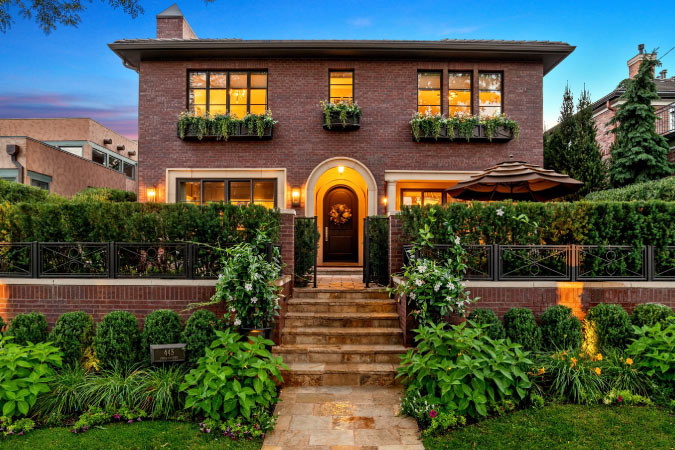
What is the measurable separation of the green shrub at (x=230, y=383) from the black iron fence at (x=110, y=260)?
1.67m

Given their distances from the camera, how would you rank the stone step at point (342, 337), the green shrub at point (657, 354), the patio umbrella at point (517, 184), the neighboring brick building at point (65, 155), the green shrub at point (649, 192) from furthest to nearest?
the neighboring brick building at point (65, 155) → the green shrub at point (649, 192) → the patio umbrella at point (517, 184) → the stone step at point (342, 337) → the green shrub at point (657, 354)

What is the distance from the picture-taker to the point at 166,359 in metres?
4.59

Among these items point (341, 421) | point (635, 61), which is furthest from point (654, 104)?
point (341, 421)

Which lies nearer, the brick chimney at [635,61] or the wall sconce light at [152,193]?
the wall sconce light at [152,193]

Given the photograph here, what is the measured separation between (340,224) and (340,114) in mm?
3529

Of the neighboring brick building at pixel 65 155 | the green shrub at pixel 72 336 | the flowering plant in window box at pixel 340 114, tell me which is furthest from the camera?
the neighboring brick building at pixel 65 155

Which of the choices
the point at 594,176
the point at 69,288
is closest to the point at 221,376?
the point at 69,288

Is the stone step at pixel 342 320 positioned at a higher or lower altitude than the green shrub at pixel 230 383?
higher

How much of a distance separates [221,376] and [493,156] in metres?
9.77

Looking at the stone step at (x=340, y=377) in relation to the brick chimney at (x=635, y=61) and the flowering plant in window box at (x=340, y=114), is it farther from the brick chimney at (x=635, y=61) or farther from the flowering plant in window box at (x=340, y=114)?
the brick chimney at (x=635, y=61)

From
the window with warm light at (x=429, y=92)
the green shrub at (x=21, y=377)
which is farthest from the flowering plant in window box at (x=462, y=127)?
the green shrub at (x=21, y=377)

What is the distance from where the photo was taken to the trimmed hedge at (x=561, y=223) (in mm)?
5605

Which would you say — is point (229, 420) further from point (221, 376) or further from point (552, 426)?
point (552, 426)

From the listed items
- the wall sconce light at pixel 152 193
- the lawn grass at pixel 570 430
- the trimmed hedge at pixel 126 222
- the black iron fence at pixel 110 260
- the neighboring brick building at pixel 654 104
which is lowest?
the lawn grass at pixel 570 430
